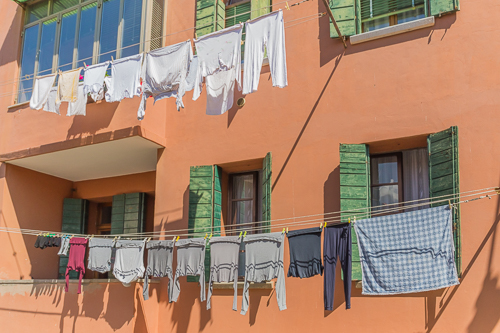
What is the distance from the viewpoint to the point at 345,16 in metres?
8.55

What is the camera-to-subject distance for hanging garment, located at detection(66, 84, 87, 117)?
979cm

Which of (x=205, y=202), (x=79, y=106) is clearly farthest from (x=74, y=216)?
(x=205, y=202)

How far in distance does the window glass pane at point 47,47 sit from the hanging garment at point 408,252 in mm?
7856

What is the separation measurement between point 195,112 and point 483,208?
5.16 meters

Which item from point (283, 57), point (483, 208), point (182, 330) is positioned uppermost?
point (283, 57)

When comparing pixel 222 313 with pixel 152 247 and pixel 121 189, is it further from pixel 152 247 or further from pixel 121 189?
pixel 121 189

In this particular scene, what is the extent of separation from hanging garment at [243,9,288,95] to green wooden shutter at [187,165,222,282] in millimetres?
1963

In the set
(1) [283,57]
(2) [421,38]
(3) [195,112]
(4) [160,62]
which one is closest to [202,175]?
(3) [195,112]

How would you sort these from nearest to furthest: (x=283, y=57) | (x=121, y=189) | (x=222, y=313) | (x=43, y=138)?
(x=283, y=57) < (x=222, y=313) < (x=43, y=138) < (x=121, y=189)

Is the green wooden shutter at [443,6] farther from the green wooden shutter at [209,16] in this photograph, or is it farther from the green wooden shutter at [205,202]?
the green wooden shutter at [205,202]

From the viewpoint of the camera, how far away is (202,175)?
9344mm

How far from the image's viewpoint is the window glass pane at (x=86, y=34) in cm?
1098

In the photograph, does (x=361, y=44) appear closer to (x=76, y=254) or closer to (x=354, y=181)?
(x=354, y=181)

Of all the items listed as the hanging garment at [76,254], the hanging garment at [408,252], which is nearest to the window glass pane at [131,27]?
the hanging garment at [76,254]
